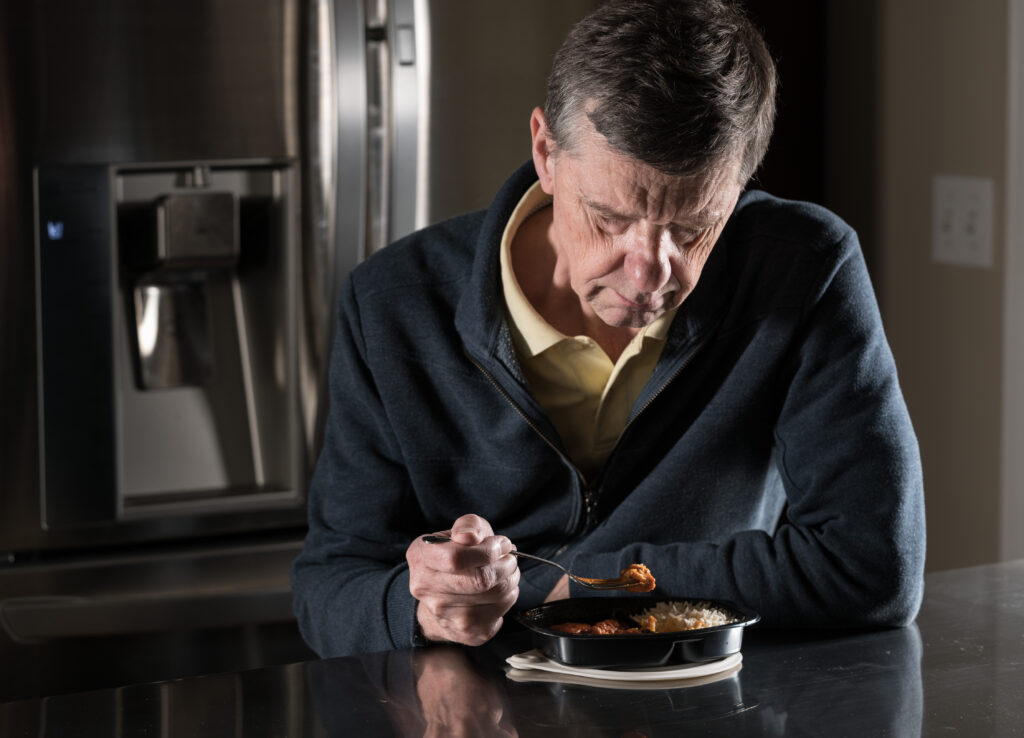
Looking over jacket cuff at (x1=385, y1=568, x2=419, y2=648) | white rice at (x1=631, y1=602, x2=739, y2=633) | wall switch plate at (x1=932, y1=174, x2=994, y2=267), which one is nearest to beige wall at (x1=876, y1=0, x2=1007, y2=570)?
wall switch plate at (x1=932, y1=174, x2=994, y2=267)

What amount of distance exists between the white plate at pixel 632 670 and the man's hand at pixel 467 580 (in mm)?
53

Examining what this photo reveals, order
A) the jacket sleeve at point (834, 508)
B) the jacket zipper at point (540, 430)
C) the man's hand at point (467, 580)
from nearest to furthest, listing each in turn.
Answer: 1. the man's hand at point (467, 580)
2. the jacket sleeve at point (834, 508)
3. the jacket zipper at point (540, 430)

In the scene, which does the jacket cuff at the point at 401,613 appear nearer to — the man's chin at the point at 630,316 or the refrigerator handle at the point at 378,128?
the man's chin at the point at 630,316

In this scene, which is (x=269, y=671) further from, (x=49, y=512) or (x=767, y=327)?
(x=49, y=512)

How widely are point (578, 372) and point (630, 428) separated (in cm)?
9

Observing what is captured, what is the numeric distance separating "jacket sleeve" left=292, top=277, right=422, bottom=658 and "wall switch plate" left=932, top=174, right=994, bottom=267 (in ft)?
3.98

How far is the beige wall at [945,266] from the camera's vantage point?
218 cm

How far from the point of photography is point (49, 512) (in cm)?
202

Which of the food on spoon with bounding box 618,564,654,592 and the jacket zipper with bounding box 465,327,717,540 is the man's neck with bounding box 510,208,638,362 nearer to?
the jacket zipper with bounding box 465,327,717,540

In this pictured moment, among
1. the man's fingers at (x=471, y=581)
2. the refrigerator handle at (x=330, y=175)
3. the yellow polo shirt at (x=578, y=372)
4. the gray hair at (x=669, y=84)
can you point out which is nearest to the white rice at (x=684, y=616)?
the man's fingers at (x=471, y=581)

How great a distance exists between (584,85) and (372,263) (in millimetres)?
395

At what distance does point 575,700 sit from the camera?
3.52 ft

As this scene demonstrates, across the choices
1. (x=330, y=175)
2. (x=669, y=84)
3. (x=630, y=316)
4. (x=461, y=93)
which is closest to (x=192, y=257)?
(x=330, y=175)

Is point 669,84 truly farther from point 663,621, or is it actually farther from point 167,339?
point 167,339
